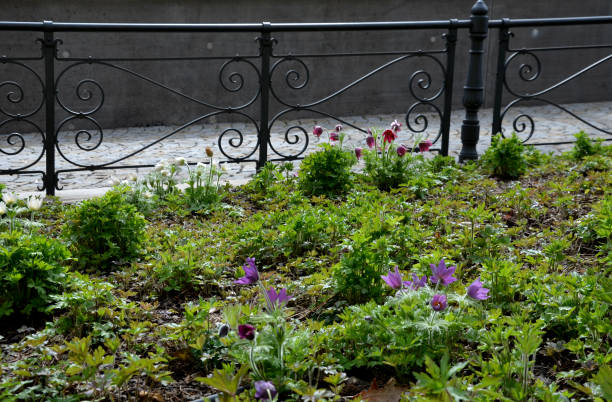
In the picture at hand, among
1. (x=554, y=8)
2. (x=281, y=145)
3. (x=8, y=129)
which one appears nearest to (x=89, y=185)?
(x=281, y=145)

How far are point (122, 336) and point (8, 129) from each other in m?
7.67

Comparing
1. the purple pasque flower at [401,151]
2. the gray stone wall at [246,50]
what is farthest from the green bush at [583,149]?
the gray stone wall at [246,50]

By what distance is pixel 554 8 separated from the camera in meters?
12.2

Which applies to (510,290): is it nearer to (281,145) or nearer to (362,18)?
(281,145)

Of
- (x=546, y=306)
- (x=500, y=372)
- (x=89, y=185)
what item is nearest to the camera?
(x=500, y=372)

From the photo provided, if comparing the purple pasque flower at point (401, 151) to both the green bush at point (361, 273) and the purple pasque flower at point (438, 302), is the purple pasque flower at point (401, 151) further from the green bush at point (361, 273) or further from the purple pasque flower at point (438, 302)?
the purple pasque flower at point (438, 302)

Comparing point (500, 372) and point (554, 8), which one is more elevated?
point (554, 8)

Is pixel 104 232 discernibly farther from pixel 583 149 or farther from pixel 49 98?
pixel 583 149

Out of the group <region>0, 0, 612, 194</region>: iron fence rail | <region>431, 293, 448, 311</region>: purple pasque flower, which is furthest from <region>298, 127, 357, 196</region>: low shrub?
<region>431, 293, 448, 311</region>: purple pasque flower

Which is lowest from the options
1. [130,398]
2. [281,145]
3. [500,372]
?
[130,398]

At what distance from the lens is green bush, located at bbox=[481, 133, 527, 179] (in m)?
6.17

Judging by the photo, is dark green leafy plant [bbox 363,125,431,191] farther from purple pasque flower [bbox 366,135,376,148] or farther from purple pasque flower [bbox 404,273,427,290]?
purple pasque flower [bbox 404,273,427,290]

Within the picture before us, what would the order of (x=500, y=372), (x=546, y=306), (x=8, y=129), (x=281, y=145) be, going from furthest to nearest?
1. (x=8, y=129)
2. (x=281, y=145)
3. (x=546, y=306)
4. (x=500, y=372)

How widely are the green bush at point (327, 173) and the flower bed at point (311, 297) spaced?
0.21 ft
